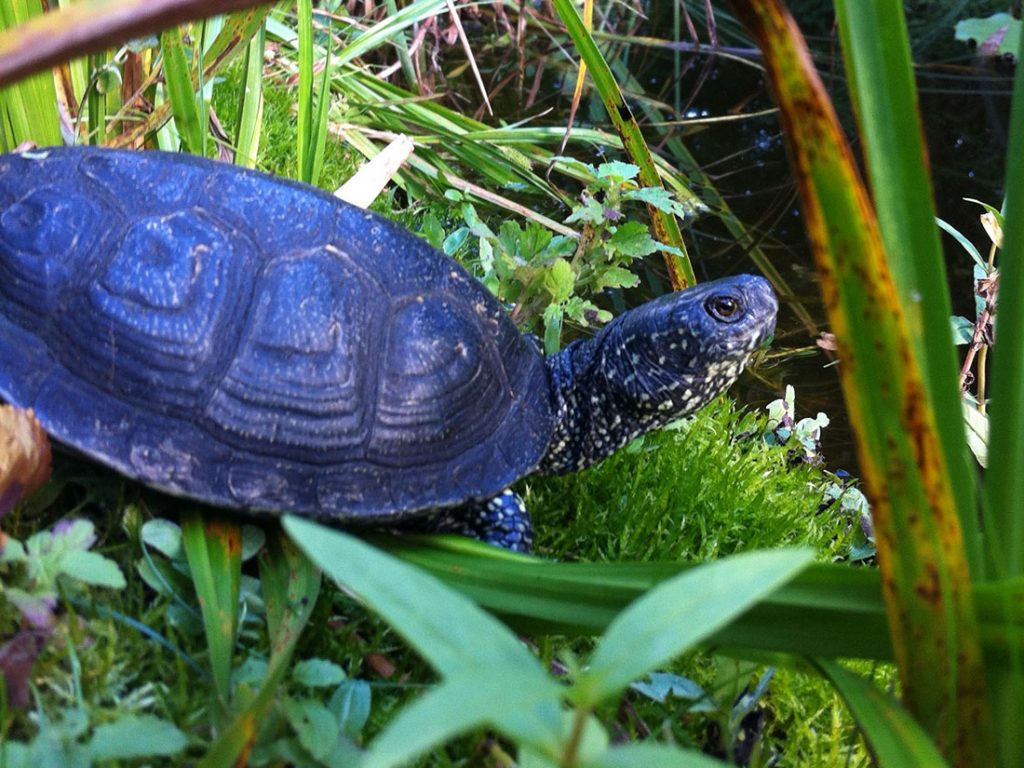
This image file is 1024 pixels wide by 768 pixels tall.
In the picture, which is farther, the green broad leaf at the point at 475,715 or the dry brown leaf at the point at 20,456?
the dry brown leaf at the point at 20,456

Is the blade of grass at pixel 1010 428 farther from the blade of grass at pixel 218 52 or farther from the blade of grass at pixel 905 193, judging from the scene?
the blade of grass at pixel 218 52

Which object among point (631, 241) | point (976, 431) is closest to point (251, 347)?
point (631, 241)

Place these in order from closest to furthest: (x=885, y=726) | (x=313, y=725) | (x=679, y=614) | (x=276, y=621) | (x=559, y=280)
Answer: (x=679, y=614), (x=885, y=726), (x=313, y=725), (x=276, y=621), (x=559, y=280)

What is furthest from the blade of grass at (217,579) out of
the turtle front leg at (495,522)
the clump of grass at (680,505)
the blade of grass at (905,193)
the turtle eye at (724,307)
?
the turtle eye at (724,307)

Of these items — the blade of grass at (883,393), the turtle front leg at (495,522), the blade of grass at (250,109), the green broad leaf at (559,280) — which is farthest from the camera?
the blade of grass at (250,109)

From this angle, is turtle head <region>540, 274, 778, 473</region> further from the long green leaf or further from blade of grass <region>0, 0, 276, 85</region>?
blade of grass <region>0, 0, 276, 85</region>

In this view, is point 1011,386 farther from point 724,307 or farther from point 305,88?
point 305,88
